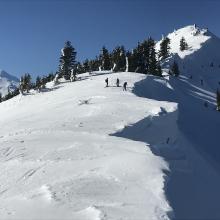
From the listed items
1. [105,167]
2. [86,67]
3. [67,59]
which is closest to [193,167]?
[105,167]

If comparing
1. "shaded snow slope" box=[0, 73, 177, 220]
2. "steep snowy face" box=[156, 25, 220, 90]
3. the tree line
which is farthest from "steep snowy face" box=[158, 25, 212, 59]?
"shaded snow slope" box=[0, 73, 177, 220]

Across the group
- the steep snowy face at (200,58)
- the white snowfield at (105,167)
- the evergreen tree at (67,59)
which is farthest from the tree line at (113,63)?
the white snowfield at (105,167)

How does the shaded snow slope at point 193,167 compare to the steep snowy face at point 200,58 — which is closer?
the shaded snow slope at point 193,167

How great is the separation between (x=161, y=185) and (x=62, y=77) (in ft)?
230

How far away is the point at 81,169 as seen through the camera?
23328mm

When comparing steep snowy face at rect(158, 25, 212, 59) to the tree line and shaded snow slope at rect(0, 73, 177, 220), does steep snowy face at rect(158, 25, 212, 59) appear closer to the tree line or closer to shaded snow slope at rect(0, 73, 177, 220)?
the tree line

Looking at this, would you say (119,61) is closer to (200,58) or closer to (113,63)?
(113,63)

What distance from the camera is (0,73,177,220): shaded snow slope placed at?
18.7 meters

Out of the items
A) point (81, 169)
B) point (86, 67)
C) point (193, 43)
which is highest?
point (193, 43)

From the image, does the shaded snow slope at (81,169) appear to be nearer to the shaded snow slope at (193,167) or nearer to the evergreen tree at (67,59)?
the shaded snow slope at (193,167)

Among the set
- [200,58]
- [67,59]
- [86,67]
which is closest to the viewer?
[67,59]

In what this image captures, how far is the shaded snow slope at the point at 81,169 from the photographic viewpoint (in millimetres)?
18688

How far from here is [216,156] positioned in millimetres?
46625

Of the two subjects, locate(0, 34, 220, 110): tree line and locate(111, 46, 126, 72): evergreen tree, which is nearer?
locate(0, 34, 220, 110): tree line
